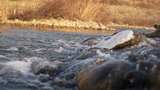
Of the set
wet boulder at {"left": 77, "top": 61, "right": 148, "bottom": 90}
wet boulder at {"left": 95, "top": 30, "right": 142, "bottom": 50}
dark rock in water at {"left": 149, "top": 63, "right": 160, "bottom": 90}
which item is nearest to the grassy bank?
wet boulder at {"left": 95, "top": 30, "right": 142, "bottom": 50}

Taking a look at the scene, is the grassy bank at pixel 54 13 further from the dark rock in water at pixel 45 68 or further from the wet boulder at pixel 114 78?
the wet boulder at pixel 114 78

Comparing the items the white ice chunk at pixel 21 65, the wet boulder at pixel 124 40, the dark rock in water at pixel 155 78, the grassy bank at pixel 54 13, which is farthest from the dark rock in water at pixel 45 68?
the grassy bank at pixel 54 13

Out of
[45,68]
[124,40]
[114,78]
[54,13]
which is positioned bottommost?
[54,13]

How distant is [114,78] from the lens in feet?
25.9

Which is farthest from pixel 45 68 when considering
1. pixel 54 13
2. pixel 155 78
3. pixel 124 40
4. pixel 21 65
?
pixel 54 13

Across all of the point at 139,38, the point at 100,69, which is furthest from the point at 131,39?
the point at 100,69

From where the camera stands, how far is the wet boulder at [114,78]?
25.3 feet

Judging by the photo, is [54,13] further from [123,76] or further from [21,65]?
[123,76]

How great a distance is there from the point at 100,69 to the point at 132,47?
3.07m

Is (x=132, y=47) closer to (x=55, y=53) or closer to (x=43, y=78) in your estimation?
(x=43, y=78)

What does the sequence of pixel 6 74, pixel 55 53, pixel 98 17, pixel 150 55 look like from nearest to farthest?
pixel 150 55 < pixel 6 74 < pixel 55 53 < pixel 98 17

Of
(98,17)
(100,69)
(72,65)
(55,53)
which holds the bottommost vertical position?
(98,17)

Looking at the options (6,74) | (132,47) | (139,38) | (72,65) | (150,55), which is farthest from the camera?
(139,38)

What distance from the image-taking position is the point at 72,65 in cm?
1054
